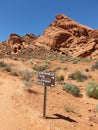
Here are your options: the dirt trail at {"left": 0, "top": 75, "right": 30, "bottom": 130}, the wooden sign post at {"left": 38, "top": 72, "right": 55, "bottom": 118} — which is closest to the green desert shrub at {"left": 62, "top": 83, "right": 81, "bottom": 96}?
the dirt trail at {"left": 0, "top": 75, "right": 30, "bottom": 130}

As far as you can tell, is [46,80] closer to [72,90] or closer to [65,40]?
[72,90]

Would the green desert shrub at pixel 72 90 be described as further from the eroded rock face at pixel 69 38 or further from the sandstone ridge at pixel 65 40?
the eroded rock face at pixel 69 38

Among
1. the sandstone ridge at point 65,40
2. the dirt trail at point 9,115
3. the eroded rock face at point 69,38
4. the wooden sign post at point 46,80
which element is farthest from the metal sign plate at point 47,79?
the eroded rock face at point 69,38

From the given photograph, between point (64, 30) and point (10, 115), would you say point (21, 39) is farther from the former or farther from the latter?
point (10, 115)

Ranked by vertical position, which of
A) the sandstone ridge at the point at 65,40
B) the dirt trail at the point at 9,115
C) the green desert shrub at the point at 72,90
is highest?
the sandstone ridge at the point at 65,40

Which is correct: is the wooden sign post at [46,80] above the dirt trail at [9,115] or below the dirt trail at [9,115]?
above

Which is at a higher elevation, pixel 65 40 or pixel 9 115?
pixel 65 40

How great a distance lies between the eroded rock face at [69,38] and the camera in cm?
5425

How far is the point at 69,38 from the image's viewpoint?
190ft

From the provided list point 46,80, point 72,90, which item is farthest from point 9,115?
point 72,90

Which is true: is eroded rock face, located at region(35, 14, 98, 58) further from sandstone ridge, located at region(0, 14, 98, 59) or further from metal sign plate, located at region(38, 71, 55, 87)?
metal sign plate, located at region(38, 71, 55, 87)

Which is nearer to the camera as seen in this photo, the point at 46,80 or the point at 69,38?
the point at 46,80

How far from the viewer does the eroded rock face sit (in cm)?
5425

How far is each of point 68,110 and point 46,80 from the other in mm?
2201
